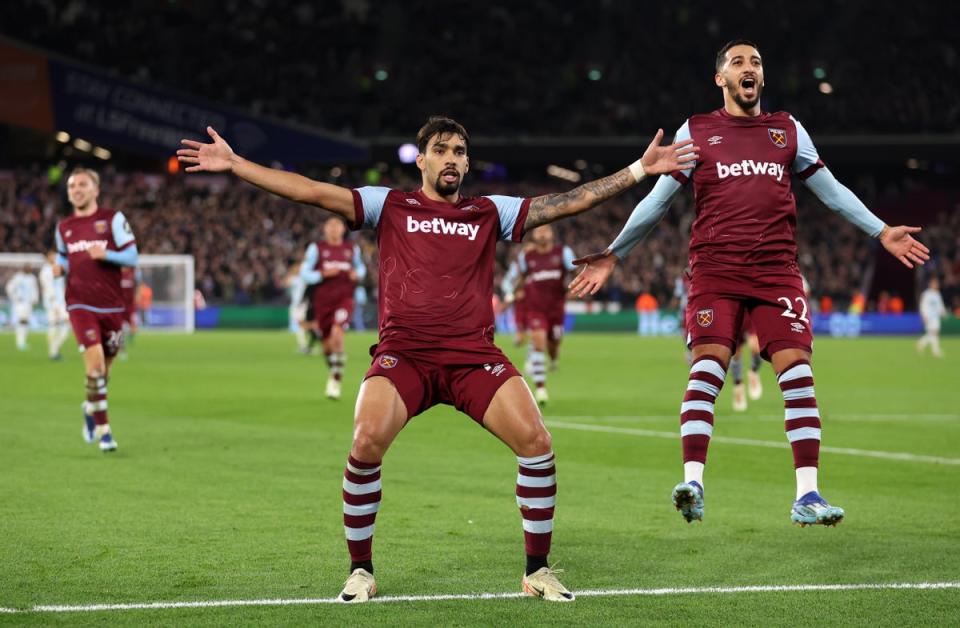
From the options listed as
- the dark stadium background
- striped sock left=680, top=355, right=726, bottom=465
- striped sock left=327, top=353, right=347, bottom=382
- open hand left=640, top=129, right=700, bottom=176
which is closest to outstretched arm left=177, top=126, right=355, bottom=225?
open hand left=640, top=129, right=700, bottom=176

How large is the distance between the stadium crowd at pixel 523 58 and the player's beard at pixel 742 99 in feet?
145

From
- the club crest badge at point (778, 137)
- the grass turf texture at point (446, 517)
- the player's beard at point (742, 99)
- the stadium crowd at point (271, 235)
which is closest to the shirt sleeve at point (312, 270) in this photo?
the grass turf texture at point (446, 517)

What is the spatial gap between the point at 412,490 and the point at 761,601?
453 cm

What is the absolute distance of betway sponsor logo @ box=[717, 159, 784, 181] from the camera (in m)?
7.56

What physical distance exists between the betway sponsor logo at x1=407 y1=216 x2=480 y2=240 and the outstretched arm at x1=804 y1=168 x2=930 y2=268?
223cm

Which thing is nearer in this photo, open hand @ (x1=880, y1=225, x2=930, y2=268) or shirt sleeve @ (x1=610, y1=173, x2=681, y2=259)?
open hand @ (x1=880, y1=225, x2=930, y2=268)

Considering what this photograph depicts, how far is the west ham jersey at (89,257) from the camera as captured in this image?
12.9 meters

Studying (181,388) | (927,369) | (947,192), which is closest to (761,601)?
(181,388)

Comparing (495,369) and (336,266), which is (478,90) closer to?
(336,266)

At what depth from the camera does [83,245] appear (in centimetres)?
1295

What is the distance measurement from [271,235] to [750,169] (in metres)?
47.7

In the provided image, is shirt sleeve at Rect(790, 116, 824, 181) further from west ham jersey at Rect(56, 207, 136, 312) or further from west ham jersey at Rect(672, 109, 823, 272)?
west ham jersey at Rect(56, 207, 136, 312)

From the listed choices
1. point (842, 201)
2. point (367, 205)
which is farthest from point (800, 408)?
point (367, 205)

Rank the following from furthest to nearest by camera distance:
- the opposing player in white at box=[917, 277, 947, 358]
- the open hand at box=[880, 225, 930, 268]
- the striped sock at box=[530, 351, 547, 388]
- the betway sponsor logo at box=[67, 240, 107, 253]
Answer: the opposing player in white at box=[917, 277, 947, 358] → the striped sock at box=[530, 351, 547, 388] → the betway sponsor logo at box=[67, 240, 107, 253] → the open hand at box=[880, 225, 930, 268]
